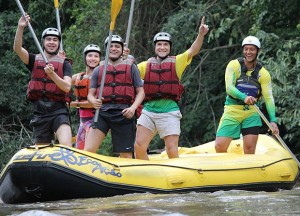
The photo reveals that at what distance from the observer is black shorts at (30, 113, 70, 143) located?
865cm

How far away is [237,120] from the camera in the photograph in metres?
9.64

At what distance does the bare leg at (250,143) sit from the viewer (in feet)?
31.6

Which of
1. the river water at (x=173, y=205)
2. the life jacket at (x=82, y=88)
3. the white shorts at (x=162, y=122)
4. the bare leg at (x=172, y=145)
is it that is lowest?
the river water at (x=173, y=205)

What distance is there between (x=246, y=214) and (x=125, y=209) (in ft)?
3.70

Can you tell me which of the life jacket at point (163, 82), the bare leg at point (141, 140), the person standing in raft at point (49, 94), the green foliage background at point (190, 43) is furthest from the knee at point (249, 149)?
the green foliage background at point (190, 43)

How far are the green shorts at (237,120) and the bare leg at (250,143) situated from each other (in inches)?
4.6

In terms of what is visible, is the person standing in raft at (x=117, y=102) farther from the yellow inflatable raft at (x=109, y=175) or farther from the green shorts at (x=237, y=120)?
the green shorts at (x=237, y=120)

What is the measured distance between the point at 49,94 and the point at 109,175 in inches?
40.2

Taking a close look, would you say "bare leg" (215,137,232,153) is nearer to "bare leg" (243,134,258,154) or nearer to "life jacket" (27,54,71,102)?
"bare leg" (243,134,258,154)

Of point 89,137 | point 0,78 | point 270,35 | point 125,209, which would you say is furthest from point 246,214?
point 0,78

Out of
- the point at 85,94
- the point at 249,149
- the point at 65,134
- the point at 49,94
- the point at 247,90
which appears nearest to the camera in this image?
the point at 65,134

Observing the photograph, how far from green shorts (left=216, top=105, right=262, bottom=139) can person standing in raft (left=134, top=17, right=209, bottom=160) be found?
2.29 ft

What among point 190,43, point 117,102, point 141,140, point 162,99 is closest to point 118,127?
point 117,102

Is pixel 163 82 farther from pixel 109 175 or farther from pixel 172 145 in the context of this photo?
pixel 109 175
